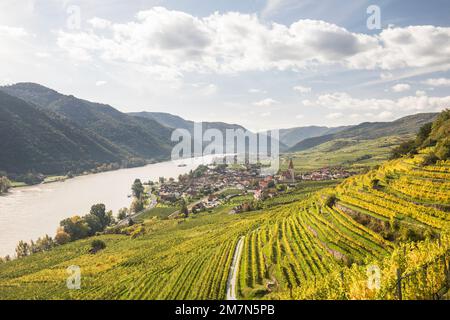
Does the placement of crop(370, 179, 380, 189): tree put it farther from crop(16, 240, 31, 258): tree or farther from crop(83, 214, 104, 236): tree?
crop(83, 214, 104, 236): tree

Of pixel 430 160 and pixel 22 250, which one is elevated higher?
pixel 430 160

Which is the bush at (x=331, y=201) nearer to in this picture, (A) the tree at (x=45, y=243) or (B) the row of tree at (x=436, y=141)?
(B) the row of tree at (x=436, y=141)

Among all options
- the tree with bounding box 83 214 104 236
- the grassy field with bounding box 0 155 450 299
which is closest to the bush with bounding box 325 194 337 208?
the grassy field with bounding box 0 155 450 299

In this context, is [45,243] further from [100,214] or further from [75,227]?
[100,214]

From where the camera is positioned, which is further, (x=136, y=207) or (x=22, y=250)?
(x=136, y=207)

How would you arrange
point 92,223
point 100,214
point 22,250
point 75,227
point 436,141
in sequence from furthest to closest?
point 100,214 < point 92,223 < point 75,227 < point 22,250 < point 436,141

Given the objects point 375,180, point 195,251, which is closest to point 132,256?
point 195,251

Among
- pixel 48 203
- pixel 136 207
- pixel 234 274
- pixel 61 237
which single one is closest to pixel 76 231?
pixel 61 237
